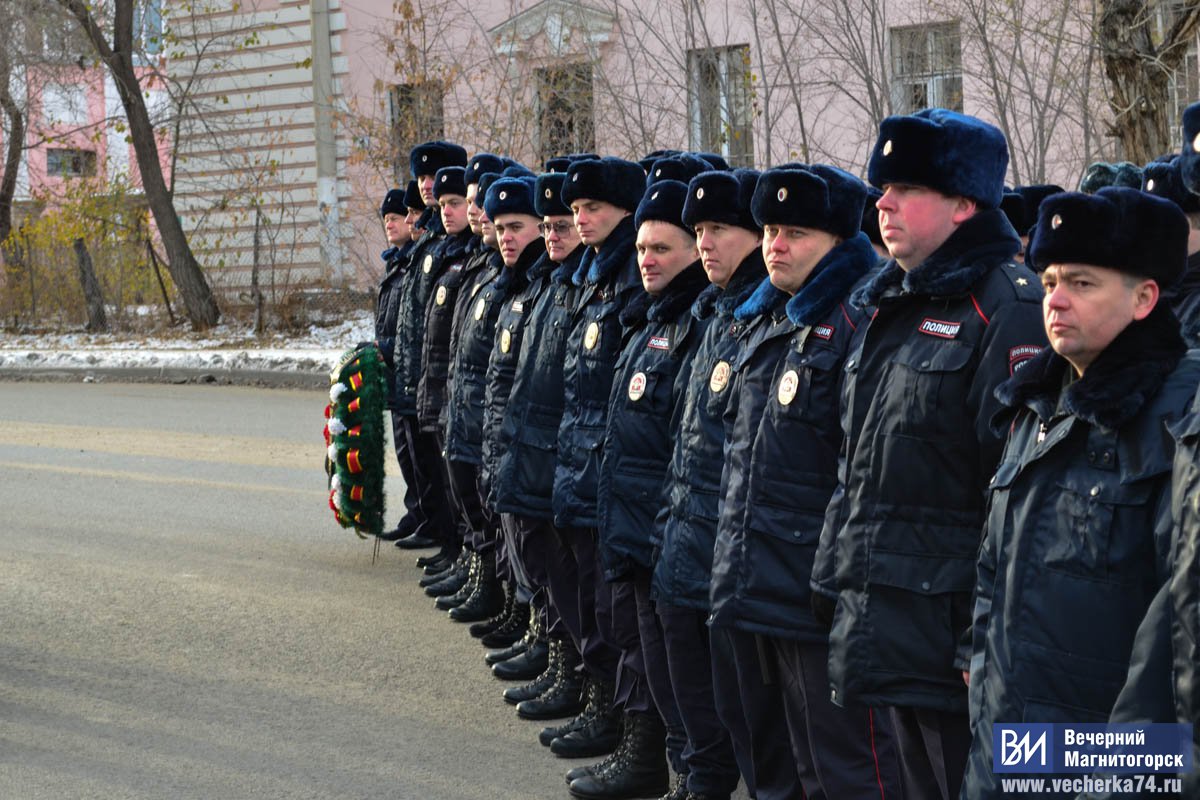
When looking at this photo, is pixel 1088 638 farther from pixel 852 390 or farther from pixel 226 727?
pixel 226 727

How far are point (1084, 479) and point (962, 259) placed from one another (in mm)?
983

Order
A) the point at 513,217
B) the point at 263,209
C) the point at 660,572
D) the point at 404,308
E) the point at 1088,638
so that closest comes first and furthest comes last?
the point at 1088,638, the point at 660,572, the point at 513,217, the point at 404,308, the point at 263,209

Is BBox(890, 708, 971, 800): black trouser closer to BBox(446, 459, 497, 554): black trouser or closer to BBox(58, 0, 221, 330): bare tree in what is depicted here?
BBox(446, 459, 497, 554): black trouser

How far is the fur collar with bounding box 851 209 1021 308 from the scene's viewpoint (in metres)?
3.99

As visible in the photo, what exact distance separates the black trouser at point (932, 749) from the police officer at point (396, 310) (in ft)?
21.5

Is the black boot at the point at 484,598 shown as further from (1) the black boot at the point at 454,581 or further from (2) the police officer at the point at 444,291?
(2) the police officer at the point at 444,291

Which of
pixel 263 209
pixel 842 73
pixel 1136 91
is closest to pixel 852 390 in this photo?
pixel 1136 91

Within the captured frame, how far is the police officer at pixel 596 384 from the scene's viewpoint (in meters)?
5.98

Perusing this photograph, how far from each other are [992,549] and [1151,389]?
1.55 ft

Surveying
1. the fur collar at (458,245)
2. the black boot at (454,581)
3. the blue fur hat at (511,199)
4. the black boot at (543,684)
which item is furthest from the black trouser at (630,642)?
the fur collar at (458,245)

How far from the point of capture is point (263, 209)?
89.0ft

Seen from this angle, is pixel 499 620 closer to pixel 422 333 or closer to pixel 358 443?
pixel 358 443

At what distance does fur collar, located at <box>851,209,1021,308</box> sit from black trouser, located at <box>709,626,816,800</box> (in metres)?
1.18

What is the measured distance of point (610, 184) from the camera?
21.1ft
